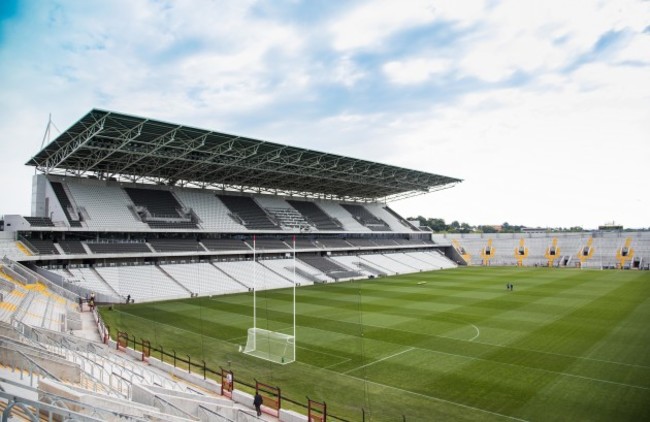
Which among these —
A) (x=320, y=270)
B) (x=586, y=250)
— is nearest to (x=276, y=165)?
(x=320, y=270)

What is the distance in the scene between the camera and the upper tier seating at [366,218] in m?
68.6

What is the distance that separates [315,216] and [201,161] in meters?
23.8

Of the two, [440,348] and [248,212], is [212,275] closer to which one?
[248,212]

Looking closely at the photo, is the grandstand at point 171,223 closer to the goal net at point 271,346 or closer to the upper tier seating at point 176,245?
the upper tier seating at point 176,245

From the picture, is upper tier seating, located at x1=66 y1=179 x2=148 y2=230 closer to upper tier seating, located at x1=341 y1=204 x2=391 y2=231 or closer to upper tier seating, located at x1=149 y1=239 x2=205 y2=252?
upper tier seating, located at x1=149 y1=239 x2=205 y2=252

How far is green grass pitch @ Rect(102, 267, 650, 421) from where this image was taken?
1354cm

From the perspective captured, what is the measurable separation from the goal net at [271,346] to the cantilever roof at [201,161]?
19.3 meters

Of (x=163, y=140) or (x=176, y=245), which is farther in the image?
(x=176, y=245)

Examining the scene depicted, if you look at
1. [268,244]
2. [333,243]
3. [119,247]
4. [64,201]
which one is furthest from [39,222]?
[333,243]

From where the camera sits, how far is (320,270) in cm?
4947

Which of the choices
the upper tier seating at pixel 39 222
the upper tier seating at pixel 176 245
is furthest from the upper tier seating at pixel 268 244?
the upper tier seating at pixel 39 222

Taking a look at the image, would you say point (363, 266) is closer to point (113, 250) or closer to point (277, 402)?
point (113, 250)

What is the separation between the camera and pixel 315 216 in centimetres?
6197

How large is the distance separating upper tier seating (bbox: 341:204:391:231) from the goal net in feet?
158
